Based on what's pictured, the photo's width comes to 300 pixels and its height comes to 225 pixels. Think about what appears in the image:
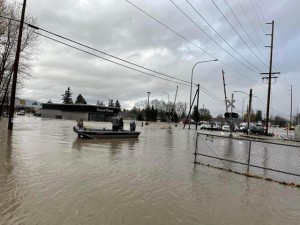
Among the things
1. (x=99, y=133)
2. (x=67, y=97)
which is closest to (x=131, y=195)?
(x=99, y=133)

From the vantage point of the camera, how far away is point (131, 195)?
8.28m

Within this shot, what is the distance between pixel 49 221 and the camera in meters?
5.96

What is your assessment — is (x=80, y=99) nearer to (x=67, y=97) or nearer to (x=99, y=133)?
(x=67, y=97)

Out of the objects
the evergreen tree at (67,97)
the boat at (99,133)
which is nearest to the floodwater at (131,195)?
the boat at (99,133)

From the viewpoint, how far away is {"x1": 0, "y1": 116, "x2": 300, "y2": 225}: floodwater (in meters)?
6.55

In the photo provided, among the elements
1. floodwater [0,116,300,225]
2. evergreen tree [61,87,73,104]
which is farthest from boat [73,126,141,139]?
evergreen tree [61,87,73,104]

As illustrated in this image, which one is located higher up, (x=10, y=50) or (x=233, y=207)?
(x=10, y=50)

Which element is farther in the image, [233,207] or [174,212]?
[233,207]

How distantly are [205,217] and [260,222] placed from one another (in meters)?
1.11

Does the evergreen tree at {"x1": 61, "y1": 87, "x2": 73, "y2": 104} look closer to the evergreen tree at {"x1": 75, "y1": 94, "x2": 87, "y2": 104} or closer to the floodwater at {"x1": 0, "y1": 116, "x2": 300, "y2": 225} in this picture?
the evergreen tree at {"x1": 75, "y1": 94, "x2": 87, "y2": 104}

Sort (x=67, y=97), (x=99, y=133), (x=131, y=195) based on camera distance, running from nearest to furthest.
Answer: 1. (x=131, y=195)
2. (x=99, y=133)
3. (x=67, y=97)

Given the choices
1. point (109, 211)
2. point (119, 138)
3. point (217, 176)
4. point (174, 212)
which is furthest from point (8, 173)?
point (119, 138)

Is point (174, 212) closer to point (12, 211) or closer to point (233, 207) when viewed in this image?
point (233, 207)

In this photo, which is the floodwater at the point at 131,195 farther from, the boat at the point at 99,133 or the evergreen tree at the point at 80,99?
the evergreen tree at the point at 80,99
